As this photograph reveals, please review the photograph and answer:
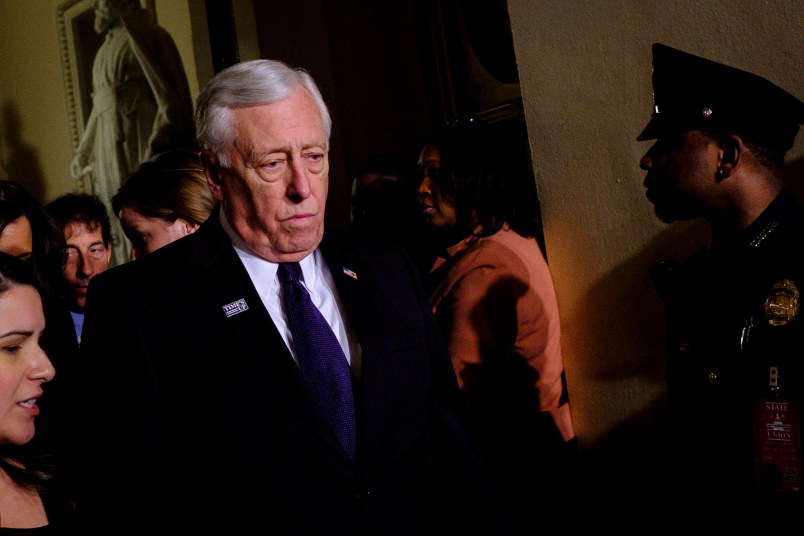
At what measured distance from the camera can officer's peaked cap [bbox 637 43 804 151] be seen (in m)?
1.73

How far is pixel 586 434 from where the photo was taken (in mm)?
2555

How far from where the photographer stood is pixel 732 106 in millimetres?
1743

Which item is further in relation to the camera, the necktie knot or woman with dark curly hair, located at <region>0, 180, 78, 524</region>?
woman with dark curly hair, located at <region>0, 180, 78, 524</region>

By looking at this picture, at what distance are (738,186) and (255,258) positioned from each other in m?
1.03

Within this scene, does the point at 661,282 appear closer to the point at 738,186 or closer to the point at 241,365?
the point at 738,186

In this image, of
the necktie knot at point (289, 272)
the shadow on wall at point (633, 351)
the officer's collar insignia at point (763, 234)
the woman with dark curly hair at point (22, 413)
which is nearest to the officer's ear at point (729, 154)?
the officer's collar insignia at point (763, 234)

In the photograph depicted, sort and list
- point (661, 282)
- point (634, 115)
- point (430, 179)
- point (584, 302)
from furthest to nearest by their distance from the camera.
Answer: point (430, 179), point (584, 302), point (634, 115), point (661, 282)

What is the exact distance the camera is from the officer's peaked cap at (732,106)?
173cm

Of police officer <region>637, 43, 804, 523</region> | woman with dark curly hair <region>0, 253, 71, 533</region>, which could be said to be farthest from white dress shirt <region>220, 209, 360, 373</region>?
police officer <region>637, 43, 804, 523</region>

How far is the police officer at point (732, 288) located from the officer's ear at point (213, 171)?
956mm

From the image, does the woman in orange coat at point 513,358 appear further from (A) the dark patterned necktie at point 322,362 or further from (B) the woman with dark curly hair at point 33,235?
(B) the woman with dark curly hair at point 33,235

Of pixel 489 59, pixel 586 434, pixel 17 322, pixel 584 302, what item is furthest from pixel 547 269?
pixel 489 59

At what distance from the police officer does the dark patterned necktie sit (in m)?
0.76

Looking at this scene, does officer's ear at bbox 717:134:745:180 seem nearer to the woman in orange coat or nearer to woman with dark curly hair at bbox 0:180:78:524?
the woman in orange coat
